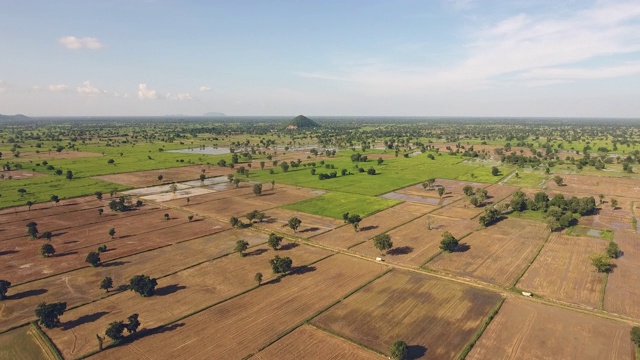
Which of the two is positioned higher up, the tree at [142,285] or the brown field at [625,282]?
the tree at [142,285]

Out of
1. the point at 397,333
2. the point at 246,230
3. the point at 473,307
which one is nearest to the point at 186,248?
the point at 246,230

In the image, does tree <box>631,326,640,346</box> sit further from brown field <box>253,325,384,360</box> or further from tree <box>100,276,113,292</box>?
tree <box>100,276,113,292</box>

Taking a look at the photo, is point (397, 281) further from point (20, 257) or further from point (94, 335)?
point (20, 257)

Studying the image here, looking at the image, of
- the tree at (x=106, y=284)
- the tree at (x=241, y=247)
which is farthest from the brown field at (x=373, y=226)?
the tree at (x=106, y=284)

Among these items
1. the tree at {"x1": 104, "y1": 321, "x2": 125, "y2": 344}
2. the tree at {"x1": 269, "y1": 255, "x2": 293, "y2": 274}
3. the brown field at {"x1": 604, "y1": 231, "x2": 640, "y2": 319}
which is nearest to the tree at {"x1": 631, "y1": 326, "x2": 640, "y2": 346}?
the brown field at {"x1": 604, "y1": 231, "x2": 640, "y2": 319}

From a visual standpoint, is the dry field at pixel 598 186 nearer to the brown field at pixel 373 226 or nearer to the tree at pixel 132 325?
the brown field at pixel 373 226

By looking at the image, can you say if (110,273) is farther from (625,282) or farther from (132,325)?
(625,282)
